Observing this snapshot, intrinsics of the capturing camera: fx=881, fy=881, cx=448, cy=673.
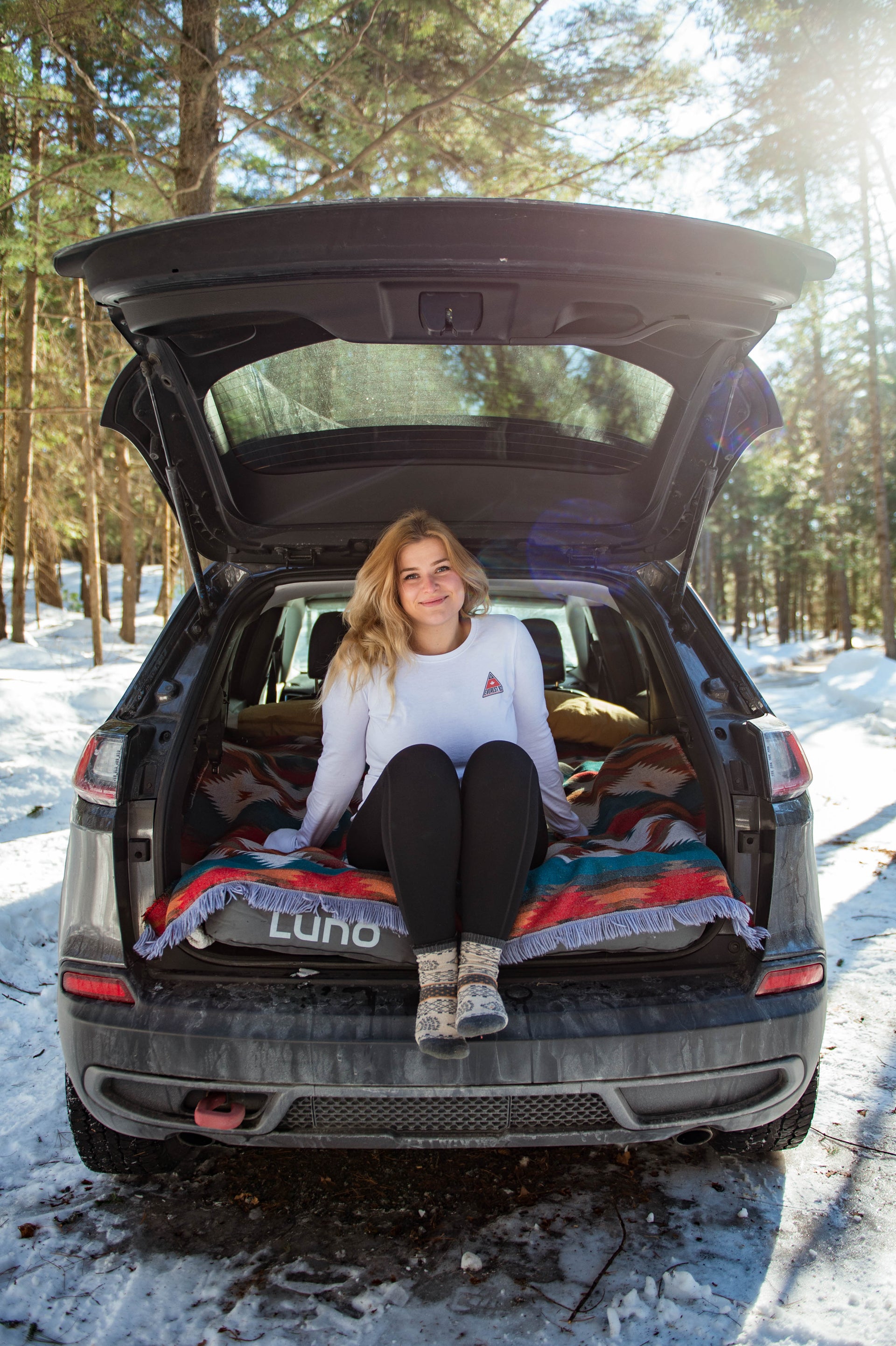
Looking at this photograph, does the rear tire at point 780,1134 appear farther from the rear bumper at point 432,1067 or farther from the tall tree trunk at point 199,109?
the tall tree trunk at point 199,109

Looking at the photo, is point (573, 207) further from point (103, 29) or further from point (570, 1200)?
point (103, 29)

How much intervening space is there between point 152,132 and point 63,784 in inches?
210

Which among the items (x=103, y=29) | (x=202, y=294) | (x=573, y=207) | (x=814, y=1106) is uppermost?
(x=103, y=29)

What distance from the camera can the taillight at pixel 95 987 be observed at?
6.10ft

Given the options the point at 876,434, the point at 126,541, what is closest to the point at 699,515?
the point at 876,434

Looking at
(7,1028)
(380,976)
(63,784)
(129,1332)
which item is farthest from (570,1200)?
(63,784)

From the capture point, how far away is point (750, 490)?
30141 millimetres

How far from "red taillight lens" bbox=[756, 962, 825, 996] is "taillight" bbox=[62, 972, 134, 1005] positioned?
Answer: 134 centimetres

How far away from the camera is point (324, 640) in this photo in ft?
12.5

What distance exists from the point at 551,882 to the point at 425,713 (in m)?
0.57

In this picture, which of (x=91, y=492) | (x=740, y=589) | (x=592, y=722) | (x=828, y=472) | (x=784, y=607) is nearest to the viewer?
(x=592, y=722)

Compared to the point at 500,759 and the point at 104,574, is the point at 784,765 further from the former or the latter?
the point at 104,574

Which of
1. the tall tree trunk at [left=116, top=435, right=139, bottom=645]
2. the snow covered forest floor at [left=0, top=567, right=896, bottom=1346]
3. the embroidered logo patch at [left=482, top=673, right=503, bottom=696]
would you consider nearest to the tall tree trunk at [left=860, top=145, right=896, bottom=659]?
the tall tree trunk at [left=116, top=435, right=139, bottom=645]

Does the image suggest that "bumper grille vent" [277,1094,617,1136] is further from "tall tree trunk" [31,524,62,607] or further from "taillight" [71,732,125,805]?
"tall tree trunk" [31,524,62,607]
